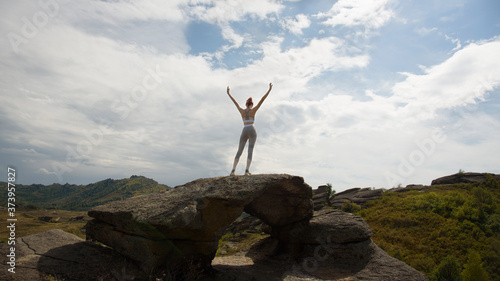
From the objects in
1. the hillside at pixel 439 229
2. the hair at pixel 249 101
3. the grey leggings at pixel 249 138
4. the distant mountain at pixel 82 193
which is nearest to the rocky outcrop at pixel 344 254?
the hillside at pixel 439 229

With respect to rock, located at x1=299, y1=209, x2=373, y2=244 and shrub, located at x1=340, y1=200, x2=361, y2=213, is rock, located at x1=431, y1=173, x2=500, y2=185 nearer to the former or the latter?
shrub, located at x1=340, y1=200, x2=361, y2=213

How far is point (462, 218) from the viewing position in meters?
24.5

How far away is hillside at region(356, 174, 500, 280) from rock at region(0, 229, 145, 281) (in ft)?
56.0

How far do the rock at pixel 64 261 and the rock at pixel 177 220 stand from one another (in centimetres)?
48

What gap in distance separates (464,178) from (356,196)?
1629 centimetres

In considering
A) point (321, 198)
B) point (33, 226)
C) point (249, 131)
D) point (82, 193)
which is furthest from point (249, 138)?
point (82, 193)

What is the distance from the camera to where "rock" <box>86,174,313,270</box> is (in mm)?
10766

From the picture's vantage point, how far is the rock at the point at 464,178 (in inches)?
1482

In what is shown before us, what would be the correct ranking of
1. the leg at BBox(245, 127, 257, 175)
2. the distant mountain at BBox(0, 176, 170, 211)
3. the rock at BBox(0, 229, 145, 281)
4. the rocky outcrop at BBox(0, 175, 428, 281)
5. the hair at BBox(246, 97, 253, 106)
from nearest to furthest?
the rock at BBox(0, 229, 145, 281) < the rocky outcrop at BBox(0, 175, 428, 281) < the leg at BBox(245, 127, 257, 175) < the hair at BBox(246, 97, 253, 106) < the distant mountain at BBox(0, 176, 170, 211)

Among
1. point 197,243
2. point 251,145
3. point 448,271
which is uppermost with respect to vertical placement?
point 251,145

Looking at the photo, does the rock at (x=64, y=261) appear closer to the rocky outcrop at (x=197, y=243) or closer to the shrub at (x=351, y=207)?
the rocky outcrop at (x=197, y=243)

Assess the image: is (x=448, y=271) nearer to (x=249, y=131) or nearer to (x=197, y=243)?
(x=249, y=131)

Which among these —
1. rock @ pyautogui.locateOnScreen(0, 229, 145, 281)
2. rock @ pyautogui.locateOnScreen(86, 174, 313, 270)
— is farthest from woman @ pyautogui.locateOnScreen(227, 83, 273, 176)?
rock @ pyautogui.locateOnScreen(0, 229, 145, 281)

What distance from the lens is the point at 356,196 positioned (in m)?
41.5
